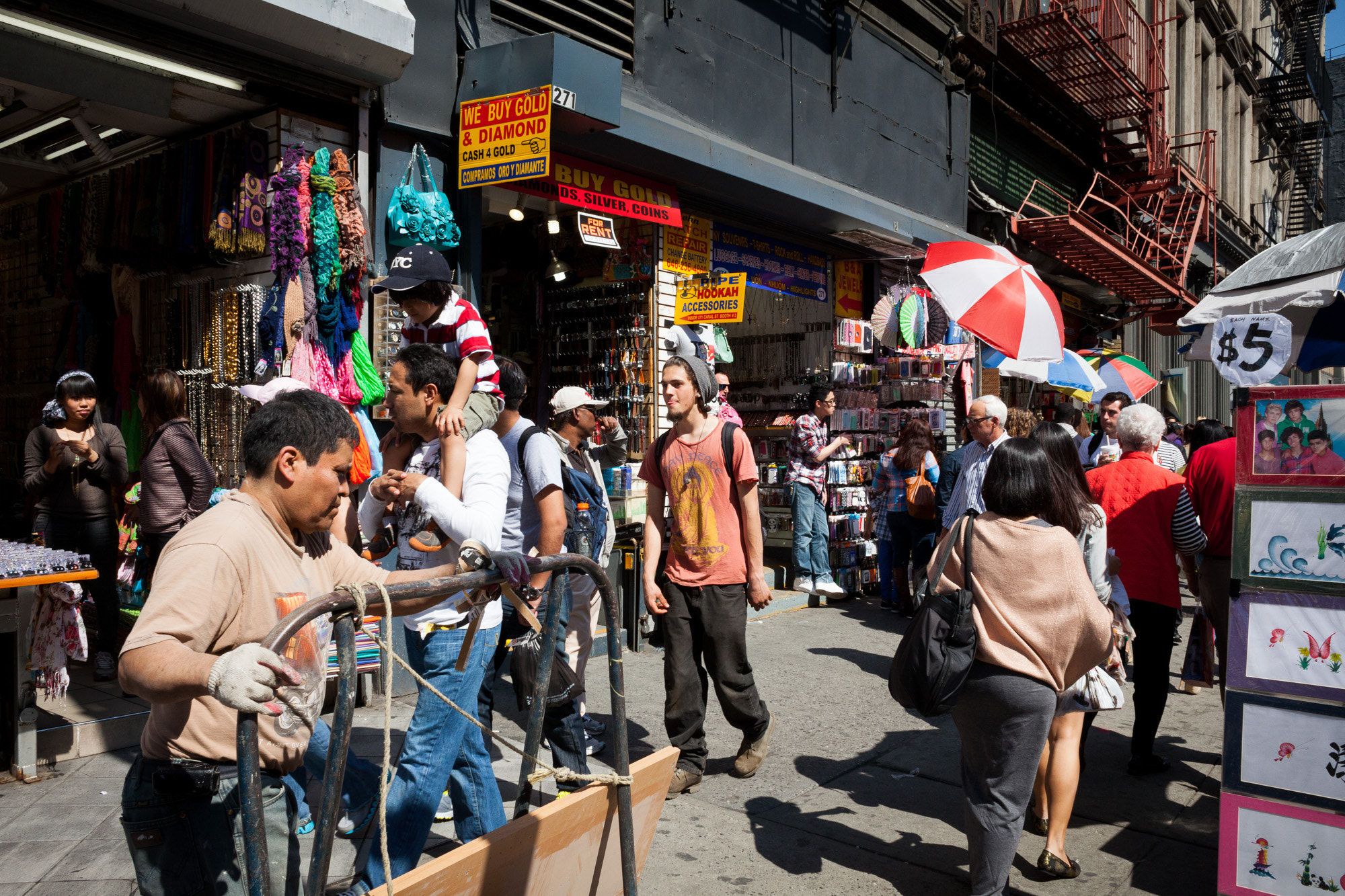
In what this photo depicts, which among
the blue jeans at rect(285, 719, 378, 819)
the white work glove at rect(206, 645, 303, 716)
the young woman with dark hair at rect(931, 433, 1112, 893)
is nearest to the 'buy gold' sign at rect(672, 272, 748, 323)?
the young woman with dark hair at rect(931, 433, 1112, 893)

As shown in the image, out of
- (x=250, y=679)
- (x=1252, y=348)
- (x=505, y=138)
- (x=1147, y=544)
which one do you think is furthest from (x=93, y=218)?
(x=1252, y=348)

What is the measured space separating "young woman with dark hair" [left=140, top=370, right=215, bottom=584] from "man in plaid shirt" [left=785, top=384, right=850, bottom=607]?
5.79 metres

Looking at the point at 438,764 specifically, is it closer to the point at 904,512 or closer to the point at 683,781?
the point at 683,781

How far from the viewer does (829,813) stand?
15.0 ft

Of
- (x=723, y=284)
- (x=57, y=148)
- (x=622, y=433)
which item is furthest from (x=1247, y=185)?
(x=57, y=148)

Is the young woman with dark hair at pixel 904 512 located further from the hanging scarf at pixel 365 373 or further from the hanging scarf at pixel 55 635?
the hanging scarf at pixel 55 635

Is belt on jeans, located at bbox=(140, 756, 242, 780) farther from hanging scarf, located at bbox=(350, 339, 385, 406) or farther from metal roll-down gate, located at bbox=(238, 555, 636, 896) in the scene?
hanging scarf, located at bbox=(350, 339, 385, 406)

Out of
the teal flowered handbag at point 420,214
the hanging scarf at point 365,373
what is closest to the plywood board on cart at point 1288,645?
the hanging scarf at point 365,373

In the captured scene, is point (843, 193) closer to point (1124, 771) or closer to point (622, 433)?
point (622, 433)

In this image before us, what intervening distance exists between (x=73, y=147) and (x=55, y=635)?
4.20 meters

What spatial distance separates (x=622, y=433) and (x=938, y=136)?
346 inches

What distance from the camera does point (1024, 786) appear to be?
3.35 meters

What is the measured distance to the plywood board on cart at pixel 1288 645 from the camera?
334 cm

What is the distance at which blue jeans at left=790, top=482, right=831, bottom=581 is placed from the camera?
32.1 ft
